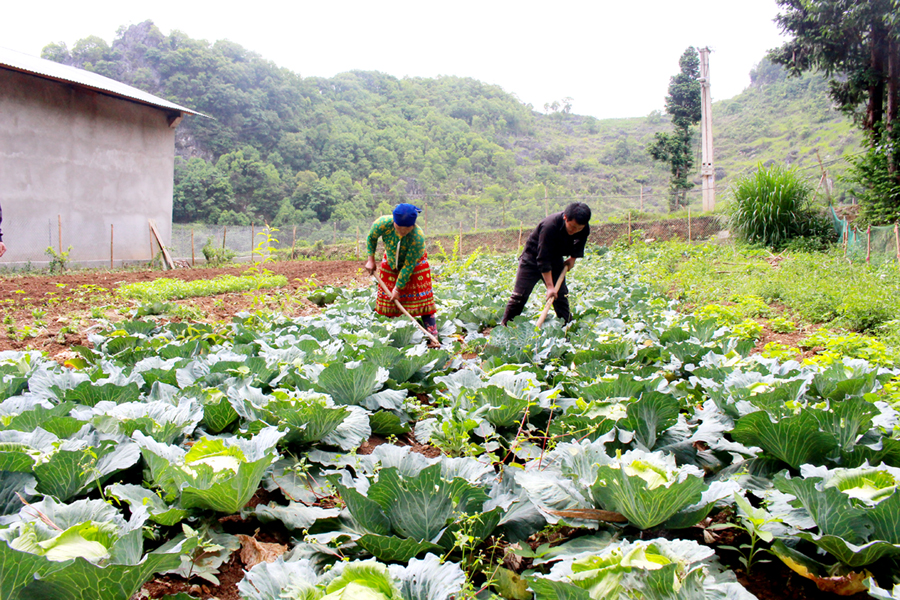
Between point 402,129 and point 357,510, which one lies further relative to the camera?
point 402,129

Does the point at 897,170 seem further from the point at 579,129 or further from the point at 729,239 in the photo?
the point at 579,129

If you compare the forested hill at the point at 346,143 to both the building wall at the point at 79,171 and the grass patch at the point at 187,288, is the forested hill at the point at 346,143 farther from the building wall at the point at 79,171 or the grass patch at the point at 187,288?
the grass patch at the point at 187,288

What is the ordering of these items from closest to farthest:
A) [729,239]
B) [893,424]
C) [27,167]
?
[893,424], [729,239], [27,167]

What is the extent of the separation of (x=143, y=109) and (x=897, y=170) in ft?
72.1

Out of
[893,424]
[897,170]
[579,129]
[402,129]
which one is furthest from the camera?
[579,129]

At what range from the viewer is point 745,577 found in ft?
4.74

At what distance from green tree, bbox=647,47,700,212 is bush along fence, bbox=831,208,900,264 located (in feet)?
45.4

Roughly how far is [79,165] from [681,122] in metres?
25.6

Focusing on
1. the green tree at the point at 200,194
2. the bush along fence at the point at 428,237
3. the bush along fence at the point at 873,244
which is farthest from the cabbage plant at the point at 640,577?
the green tree at the point at 200,194

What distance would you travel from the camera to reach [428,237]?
2433 centimetres

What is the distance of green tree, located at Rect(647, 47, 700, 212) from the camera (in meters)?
23.7

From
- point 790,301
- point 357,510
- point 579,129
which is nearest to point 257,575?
point 357,510

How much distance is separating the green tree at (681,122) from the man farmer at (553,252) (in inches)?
813

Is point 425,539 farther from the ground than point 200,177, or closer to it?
closer to it
